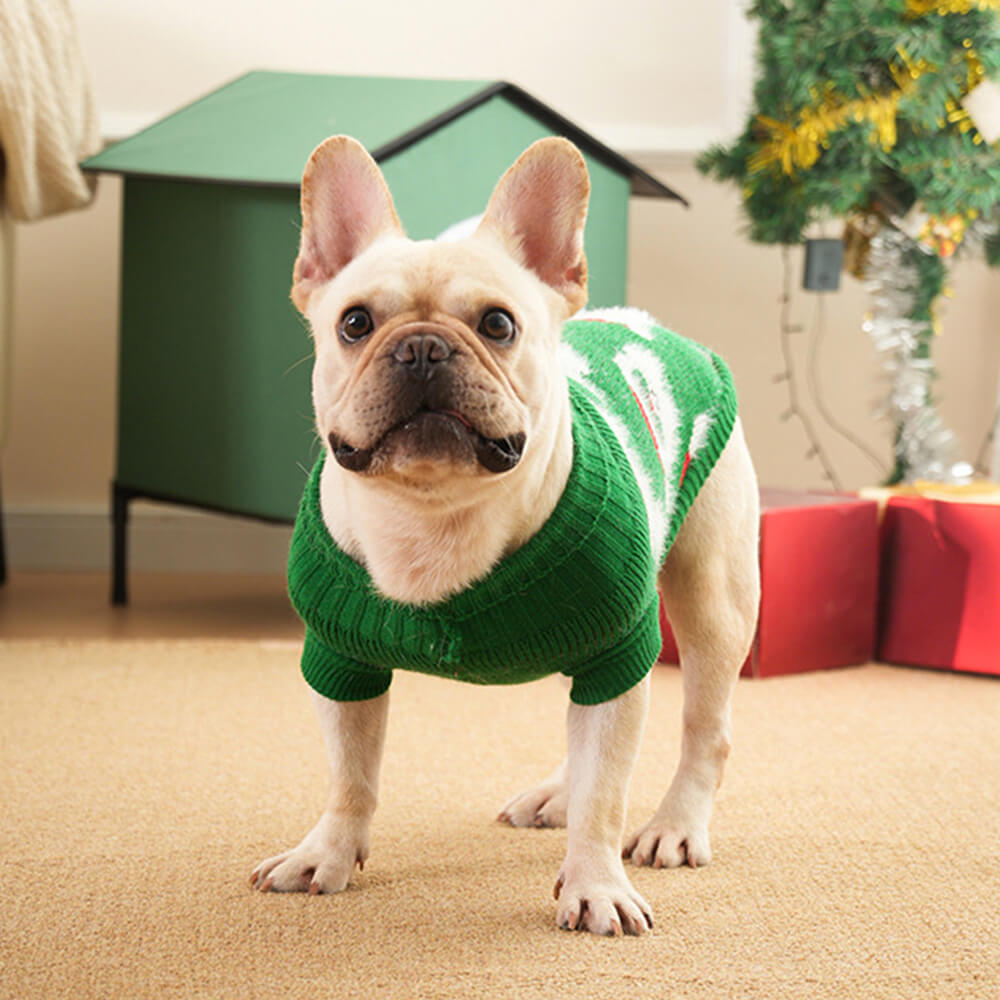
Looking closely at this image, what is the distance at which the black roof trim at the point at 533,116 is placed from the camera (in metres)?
2.29

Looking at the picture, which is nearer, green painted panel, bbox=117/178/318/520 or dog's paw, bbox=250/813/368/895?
dog's paw, bbox=250/813/368/895

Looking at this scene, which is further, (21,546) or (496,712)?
(21,546)

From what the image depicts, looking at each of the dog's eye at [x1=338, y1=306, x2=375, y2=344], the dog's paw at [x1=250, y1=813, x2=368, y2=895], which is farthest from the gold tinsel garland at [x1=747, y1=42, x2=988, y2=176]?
the dog's paw at [x1=250, y1=813, x2=368, y2=895]

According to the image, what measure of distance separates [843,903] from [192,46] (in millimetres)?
2704

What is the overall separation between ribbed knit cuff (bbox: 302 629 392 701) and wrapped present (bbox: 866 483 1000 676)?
4.68ft

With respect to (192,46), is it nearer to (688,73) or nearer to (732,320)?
(688,73)

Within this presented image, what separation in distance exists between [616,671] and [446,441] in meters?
0.30

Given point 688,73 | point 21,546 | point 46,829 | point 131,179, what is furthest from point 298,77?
point 46,829

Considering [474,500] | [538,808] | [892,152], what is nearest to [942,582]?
[892,152]

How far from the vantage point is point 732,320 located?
326 cm

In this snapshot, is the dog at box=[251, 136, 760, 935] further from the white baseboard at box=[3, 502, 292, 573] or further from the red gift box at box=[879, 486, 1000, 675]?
the white baseboard at box=[3, 502, 292, 573]

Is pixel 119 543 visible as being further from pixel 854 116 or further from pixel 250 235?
pixel 854 116

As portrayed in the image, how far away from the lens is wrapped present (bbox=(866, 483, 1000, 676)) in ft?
7.48

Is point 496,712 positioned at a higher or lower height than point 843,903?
lower
